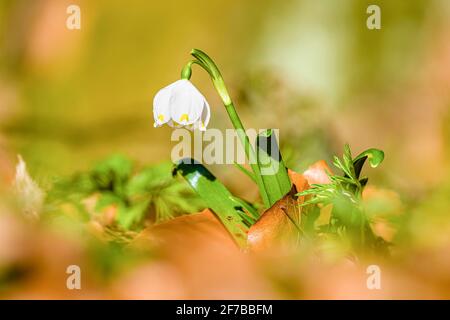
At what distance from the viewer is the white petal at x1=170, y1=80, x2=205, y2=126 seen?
0.76 metres

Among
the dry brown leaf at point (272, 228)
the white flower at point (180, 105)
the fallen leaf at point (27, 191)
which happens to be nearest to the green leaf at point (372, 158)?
the dry brown leaf at point (272, 228)

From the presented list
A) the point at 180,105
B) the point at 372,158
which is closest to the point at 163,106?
the point at 180,105

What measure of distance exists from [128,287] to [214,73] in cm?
33

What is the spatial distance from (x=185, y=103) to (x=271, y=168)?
15 cm

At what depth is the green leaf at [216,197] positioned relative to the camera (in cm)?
82

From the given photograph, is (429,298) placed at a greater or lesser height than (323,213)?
lesser

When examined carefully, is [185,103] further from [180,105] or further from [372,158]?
[372,158]

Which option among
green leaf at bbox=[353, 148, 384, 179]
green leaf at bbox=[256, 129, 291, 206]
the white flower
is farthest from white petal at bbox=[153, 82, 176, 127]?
green leaf at bbox=[353, 148, 384, 179]

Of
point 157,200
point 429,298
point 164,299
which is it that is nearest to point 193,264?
point 164,299

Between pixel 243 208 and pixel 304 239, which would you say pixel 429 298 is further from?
pixel 243 208

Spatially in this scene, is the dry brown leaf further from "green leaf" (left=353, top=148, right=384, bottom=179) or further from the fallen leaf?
the fallen leaf

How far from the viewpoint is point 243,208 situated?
877 mm

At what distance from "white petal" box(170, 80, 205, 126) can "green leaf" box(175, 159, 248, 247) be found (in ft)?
0.46

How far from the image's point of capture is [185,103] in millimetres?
760
